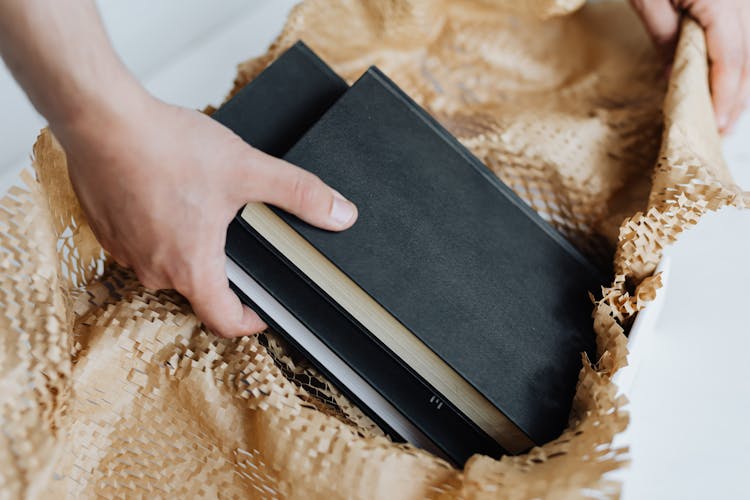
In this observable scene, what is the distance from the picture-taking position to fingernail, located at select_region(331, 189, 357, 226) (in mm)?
417

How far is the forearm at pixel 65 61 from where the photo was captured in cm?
35

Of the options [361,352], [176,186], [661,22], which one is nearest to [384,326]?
[361,352]

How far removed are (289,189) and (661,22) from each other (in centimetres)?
40

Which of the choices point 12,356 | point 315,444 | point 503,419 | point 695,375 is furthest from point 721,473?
point 12,356

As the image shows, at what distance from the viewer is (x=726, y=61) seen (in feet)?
1.92

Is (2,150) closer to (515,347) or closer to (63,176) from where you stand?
(63,176)

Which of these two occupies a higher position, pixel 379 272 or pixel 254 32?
pixel 254 32

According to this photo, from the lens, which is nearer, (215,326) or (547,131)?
(215,326)

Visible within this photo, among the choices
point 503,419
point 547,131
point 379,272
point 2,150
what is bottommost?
point 503,419

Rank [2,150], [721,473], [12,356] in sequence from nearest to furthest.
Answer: [12,356] → [721,473] → [2,150]

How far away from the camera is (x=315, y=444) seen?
1.31 ft

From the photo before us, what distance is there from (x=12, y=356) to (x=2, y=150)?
1.40 ft

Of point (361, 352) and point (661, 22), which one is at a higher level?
point (661, 22)

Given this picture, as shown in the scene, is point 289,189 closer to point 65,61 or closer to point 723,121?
point 65,61
